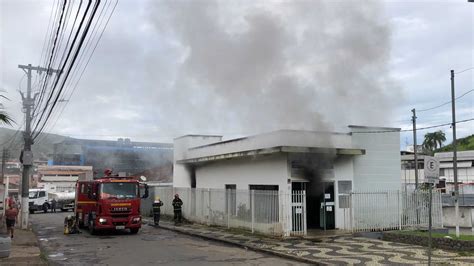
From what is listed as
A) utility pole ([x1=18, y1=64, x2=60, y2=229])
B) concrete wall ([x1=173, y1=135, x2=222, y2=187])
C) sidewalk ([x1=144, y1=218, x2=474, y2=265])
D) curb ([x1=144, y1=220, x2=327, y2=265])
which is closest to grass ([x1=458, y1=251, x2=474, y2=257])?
sidewalk ([x1=144, y1=218, x2=474, y2=265])

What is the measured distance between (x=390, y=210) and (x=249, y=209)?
561 centimetres

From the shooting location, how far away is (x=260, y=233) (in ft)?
53.0

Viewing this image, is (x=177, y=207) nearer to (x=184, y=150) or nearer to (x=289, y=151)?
(x=184, y=150)

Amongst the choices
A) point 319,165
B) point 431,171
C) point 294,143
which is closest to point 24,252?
point 294,143

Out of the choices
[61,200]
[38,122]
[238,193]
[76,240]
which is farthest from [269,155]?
[61,200]

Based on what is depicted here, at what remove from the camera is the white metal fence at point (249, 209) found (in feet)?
50.3

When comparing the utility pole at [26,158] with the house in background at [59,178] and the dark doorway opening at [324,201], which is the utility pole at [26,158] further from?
the house in background at [59,178]

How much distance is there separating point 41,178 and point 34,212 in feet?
23.0

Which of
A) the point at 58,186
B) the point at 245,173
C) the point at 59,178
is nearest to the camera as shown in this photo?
the point at 245,173

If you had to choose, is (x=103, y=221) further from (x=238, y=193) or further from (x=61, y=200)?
(x=61, y=200)

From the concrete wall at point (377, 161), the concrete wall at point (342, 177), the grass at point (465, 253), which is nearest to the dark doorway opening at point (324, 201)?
the concrete wall at point (342, 177)

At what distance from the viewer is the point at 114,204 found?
56.0 ft

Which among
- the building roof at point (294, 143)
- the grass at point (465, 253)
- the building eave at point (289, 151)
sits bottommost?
the grass at point (465, 253)

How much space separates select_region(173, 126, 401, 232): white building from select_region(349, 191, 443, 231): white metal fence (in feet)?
1.65
